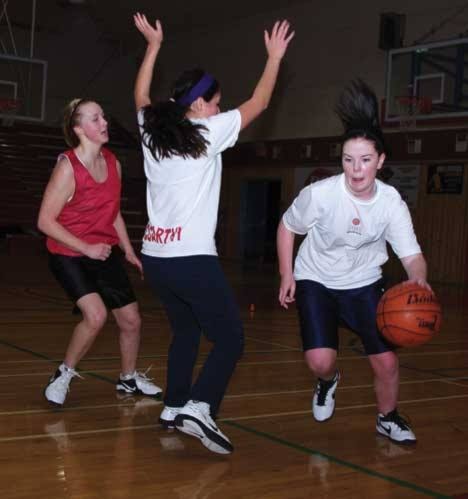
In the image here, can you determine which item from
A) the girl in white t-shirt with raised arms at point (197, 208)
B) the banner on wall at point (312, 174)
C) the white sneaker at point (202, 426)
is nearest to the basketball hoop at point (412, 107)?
the banner on wall at point (312, 174)

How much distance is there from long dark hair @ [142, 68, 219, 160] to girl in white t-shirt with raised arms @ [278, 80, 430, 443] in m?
0.66

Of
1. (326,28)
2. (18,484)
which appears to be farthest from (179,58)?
(18,484)

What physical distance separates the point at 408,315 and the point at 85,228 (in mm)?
1802

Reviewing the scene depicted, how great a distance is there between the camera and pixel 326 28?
722 inches

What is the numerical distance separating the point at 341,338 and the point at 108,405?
12.1ft

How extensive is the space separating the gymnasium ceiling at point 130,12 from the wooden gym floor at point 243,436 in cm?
1464

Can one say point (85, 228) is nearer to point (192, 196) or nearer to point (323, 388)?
point (192, 196)

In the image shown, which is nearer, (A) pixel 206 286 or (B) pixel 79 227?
(A) pixel 206 286

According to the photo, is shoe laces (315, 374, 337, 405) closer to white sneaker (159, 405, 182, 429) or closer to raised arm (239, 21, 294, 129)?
white sneaker (159, 405, 182, 429)

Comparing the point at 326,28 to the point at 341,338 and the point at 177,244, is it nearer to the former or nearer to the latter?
the point at 341,338

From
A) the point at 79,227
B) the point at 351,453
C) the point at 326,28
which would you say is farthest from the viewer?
the point at 326,28

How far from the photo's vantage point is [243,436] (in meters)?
3.89

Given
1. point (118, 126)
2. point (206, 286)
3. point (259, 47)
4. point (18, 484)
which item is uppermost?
point (259, 47)

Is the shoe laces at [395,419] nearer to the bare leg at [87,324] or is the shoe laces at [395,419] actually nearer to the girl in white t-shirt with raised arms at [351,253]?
the girl in white t-shirt with raised arms at [351,253]
